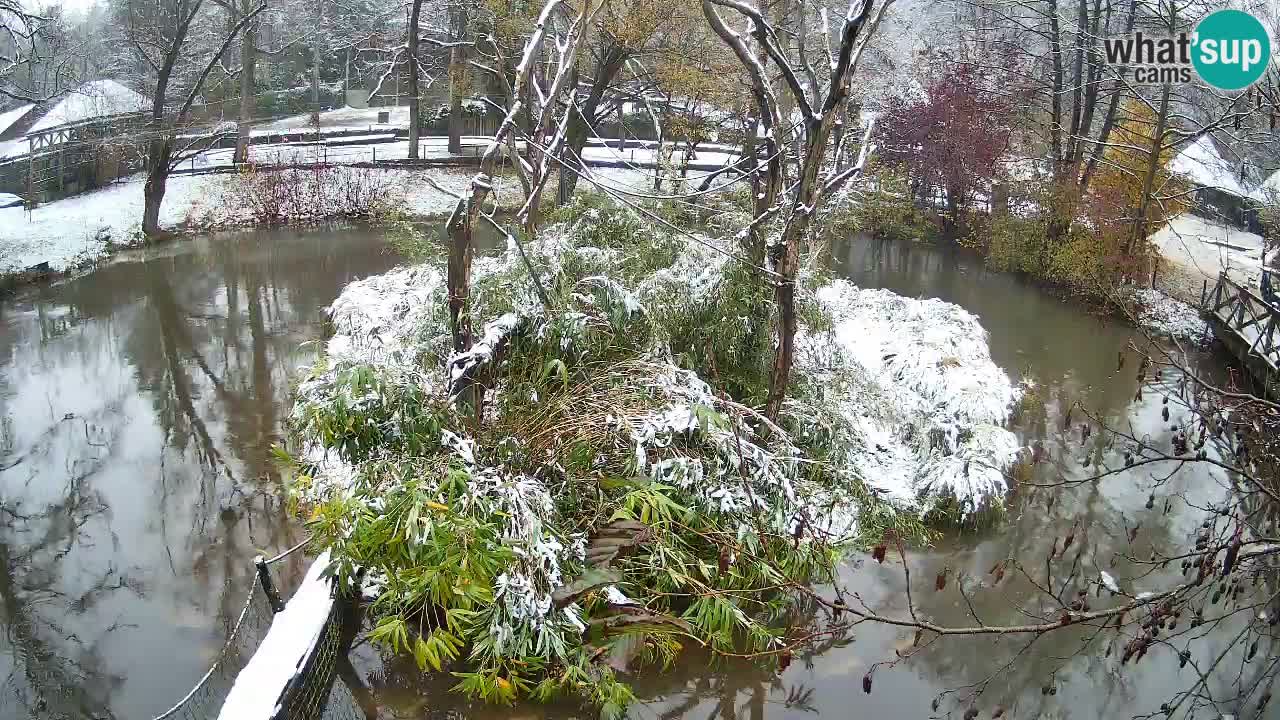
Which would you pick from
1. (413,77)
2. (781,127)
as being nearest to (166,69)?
(413,77)

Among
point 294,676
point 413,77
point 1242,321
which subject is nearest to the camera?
point 294,676

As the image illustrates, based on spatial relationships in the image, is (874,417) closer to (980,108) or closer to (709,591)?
(709,591)

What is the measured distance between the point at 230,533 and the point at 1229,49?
15179mm

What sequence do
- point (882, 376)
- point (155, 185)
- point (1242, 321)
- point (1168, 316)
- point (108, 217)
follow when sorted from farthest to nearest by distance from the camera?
point (108, 217), point (155, 185), point (1168, 316), point (1242, 321), point (882, 376)

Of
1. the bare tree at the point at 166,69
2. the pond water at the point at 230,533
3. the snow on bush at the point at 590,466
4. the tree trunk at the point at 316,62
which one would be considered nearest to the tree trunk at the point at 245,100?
the bare tree at the point at 166,69

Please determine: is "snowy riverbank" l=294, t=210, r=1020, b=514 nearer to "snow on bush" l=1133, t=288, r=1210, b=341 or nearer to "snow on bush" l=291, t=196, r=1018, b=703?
"snow on bush" l=291, t=196, r=1018, b=703

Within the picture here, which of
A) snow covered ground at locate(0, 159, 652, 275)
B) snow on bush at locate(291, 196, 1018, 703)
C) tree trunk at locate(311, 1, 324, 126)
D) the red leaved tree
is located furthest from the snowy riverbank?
tree trunk at locate(311, 1, 324, 126)

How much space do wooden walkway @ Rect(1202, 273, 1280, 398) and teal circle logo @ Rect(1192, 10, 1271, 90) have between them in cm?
308

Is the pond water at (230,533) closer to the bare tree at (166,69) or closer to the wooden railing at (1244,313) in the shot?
the wooden railing at (1244,313)

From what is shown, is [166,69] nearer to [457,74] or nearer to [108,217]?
[108,217]

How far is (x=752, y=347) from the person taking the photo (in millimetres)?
8477

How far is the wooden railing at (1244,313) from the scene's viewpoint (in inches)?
499

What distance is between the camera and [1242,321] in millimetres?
13945

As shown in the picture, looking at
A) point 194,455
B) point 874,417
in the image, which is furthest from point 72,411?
point 874,417
